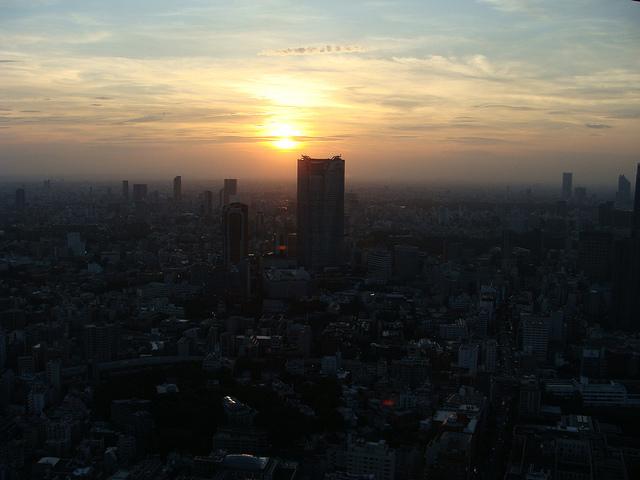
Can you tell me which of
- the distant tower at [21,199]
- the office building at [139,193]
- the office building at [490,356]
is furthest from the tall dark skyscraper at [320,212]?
the office building at [139,193]

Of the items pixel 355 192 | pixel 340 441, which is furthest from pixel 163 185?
pixel 340 441

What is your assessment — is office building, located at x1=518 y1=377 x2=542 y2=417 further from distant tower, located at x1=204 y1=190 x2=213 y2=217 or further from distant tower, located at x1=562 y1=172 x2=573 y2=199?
distant tower, located at x1=204 y1=190 x2=213 y2=217

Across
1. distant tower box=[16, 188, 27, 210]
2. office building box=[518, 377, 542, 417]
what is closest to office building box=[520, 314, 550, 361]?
office building box=[518, 377, 542, 417]

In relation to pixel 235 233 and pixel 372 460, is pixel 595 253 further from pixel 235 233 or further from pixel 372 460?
pixel 372 460

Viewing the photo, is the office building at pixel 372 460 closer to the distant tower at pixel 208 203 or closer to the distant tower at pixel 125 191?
the distant tower at pixel 208 203

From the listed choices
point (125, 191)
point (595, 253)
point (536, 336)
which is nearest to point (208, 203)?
point (125, 191)

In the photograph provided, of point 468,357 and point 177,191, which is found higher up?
point 177,191

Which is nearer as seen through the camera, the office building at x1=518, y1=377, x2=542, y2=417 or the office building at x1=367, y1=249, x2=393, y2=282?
the office building at x1=518, y1=377, x2=542, y2=417
